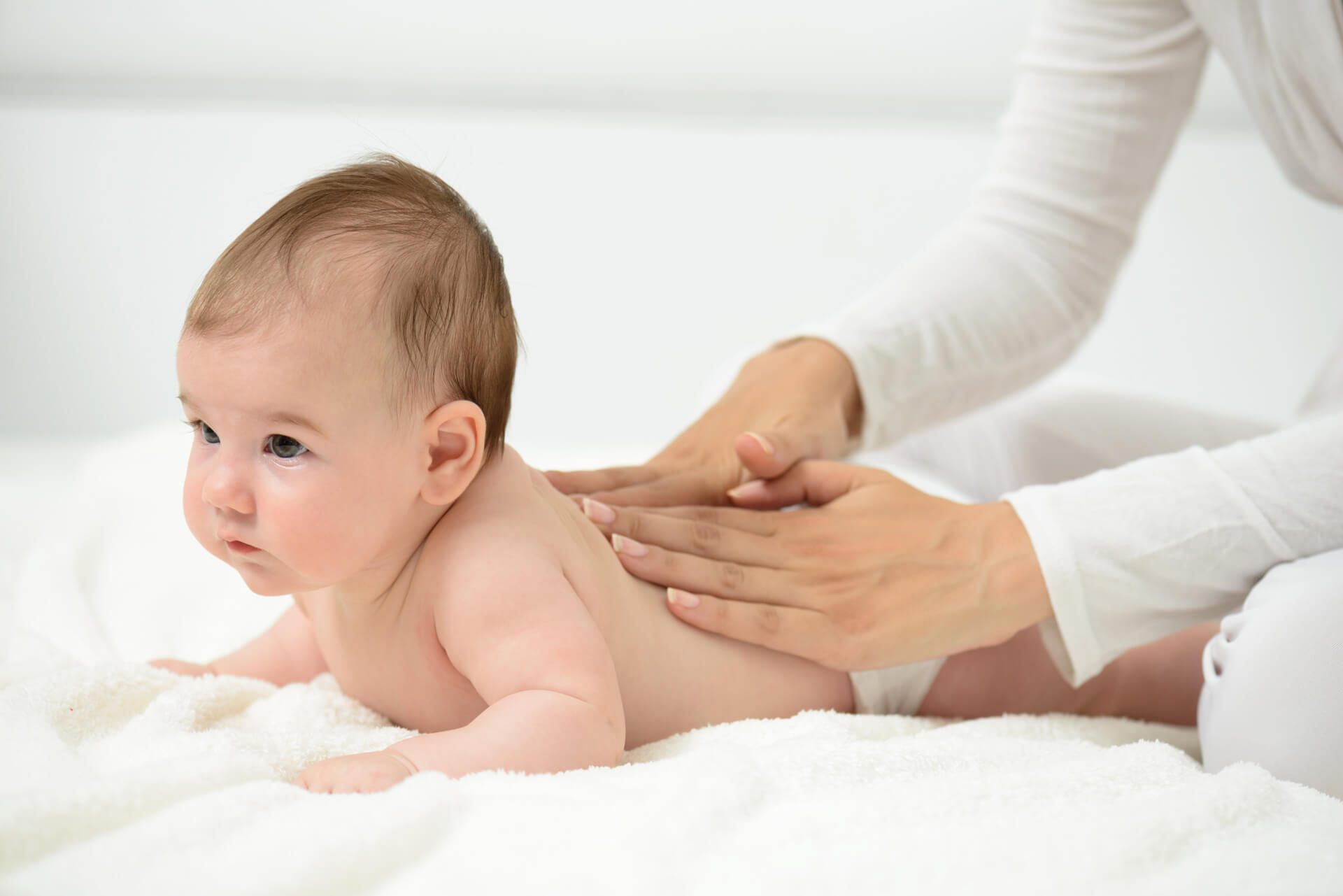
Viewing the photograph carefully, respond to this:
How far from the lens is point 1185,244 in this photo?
2.18m

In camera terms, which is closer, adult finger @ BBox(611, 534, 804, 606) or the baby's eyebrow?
the baby's eyebrow

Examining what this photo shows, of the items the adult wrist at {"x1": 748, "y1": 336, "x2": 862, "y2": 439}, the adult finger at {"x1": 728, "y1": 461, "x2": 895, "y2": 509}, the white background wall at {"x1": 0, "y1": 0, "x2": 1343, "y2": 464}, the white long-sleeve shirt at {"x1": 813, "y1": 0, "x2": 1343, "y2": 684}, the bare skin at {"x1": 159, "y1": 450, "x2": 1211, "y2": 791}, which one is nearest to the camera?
the bare skin at {"x1": 159, "y1": 450, "x2": 1211, "y2": 791}

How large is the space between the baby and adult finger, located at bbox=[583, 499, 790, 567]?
0.04m

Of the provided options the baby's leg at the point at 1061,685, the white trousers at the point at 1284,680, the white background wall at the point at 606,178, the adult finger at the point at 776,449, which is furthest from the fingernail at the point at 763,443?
the white background wall at the point at 606,178

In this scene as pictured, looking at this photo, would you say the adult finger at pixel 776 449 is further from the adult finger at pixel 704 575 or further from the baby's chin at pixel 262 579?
the baby's chin at pixel 262 579

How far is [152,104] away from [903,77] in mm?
1253

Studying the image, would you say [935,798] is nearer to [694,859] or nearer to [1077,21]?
[694,859]

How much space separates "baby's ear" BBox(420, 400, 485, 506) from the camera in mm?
642

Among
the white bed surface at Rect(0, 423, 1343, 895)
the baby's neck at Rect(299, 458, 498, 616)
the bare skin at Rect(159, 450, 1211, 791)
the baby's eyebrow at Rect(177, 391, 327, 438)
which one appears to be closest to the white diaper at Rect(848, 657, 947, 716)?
the bare skin at Rect(159, 450, 1211, 791)

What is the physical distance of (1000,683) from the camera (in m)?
0.89

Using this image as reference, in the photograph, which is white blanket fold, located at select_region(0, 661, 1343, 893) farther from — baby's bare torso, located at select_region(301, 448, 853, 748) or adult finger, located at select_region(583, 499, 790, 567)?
adult finger, located at select_region(583, 499, 790, 567)

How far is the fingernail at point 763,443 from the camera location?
2.82 ft

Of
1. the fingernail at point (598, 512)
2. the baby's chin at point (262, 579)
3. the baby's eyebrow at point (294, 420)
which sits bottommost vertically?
the fingernail at point (598, 512)

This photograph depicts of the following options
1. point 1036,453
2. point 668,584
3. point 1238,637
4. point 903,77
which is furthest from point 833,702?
point 903,77
